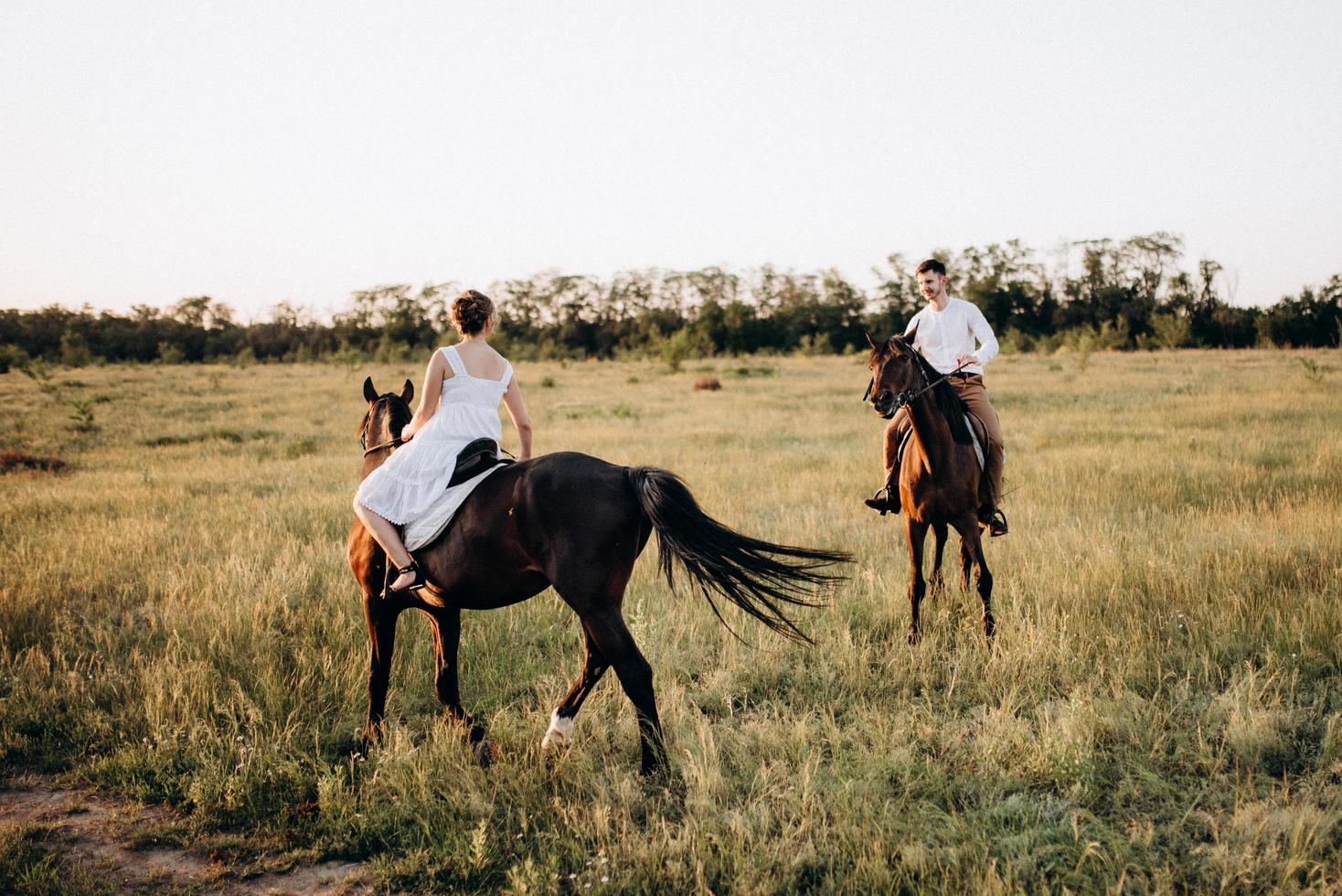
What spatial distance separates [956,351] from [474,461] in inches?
167

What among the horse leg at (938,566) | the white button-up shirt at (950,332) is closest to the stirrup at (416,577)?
the horse leg at (938,566)

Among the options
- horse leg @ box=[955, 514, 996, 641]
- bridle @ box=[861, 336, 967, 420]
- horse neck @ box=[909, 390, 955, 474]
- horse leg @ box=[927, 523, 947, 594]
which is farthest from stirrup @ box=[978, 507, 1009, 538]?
bridle @ box=[861, 336, 967, 420]

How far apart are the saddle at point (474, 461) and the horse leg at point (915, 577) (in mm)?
3224

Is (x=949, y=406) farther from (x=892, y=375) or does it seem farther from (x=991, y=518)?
(x=991, y=518)

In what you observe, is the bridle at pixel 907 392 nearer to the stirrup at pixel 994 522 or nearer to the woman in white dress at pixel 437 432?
the stirrup at pixel 994 522

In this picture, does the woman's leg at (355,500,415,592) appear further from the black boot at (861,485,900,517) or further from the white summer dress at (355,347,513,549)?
the black boot at (861,485,900,517)

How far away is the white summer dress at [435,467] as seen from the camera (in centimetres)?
382

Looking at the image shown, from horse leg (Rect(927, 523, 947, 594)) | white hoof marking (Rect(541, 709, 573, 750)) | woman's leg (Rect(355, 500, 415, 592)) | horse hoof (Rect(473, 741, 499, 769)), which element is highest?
woman's leg (Rect(355, 500, 415, 592))

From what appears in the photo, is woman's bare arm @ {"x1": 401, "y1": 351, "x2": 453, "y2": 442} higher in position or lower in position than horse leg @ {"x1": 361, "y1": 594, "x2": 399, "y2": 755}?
higher

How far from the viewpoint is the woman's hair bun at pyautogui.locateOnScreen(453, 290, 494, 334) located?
395cm

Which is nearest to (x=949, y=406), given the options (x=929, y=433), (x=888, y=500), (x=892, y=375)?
(x=929, y=433)

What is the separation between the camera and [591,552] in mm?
3459

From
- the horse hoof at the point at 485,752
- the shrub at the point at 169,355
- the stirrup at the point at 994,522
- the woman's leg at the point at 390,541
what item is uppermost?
the shrub at the point at 169,355

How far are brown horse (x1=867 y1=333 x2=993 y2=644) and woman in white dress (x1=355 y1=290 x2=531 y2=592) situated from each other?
278cm
